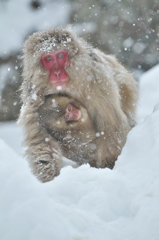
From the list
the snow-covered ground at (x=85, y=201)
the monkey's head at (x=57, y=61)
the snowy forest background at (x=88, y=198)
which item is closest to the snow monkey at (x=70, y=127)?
the monkey's head at (x=57, y=61)

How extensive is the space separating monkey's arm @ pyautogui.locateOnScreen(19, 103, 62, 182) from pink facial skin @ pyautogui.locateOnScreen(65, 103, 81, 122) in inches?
9.8

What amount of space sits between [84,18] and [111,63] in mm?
3551

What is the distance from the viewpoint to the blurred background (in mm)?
6680

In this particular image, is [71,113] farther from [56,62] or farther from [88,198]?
[88,198]

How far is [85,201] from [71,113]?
152cm

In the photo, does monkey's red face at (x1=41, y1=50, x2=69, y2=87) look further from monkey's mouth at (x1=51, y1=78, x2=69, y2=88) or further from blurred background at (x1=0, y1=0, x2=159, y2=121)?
blurred background at (x1=0, y1=0, x2=159, y2=121)

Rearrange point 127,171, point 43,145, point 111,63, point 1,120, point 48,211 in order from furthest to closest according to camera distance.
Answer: point 1,120, point 111,63, point 43,145, point 127,171, point 48,211

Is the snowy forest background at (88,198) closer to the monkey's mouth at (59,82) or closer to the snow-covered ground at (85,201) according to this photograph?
the snow-covered ground at (85,201)

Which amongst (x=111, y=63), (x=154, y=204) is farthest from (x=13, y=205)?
(x=111, y=63)

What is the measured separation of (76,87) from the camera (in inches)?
129

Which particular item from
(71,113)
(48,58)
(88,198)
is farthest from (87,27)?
(88,198)

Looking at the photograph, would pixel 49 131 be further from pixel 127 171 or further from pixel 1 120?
pixel 1 120

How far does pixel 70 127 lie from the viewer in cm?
327

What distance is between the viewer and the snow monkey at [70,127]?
323cm
